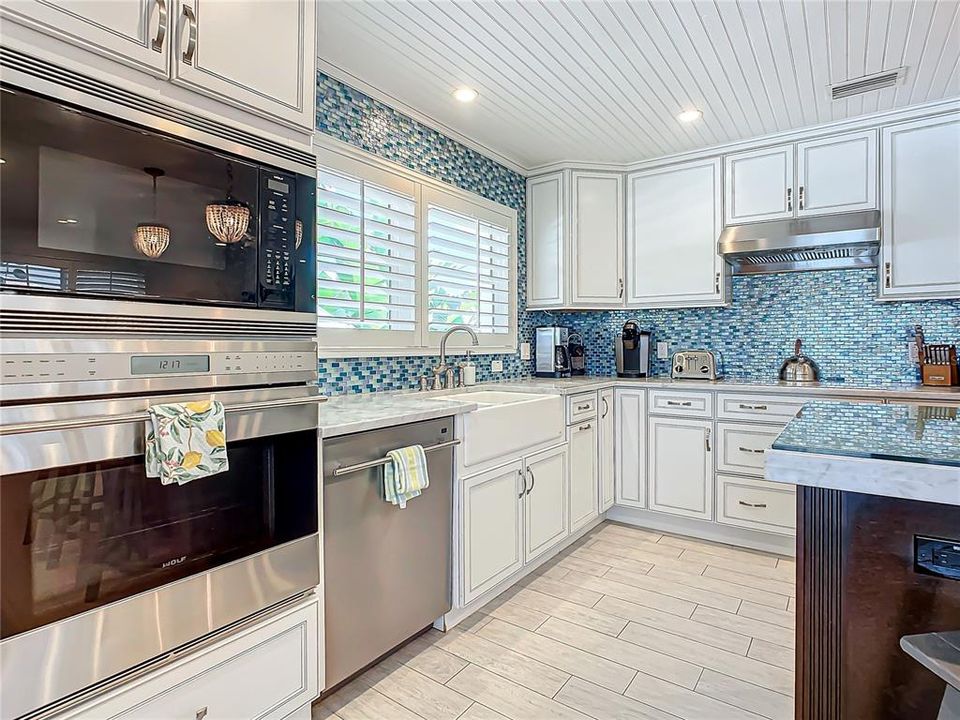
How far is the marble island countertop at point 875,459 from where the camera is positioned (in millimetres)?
981

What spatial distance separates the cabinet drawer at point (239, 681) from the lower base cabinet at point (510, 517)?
2.68ft

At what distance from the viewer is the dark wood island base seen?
3.70 feet

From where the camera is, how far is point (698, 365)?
147 inches

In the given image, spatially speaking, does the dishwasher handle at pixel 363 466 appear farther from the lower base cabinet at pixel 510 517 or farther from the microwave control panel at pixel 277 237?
the microwave control panel at pixel 277 237

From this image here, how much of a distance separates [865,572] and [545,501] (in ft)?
5.86

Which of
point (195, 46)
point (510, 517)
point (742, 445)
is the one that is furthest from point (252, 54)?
point (742, 445)

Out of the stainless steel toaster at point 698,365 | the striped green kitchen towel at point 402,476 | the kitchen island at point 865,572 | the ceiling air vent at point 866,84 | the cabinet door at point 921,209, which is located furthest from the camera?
the stainless steel toaster at point 698,365

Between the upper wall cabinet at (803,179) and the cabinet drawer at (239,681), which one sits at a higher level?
the upper wall cabinet at (803,179)

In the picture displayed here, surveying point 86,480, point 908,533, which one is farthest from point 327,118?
point 908,533

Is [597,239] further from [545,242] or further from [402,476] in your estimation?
[402,476]

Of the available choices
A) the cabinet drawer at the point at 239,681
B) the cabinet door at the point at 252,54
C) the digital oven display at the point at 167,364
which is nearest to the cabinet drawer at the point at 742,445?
the cabinet drawer at the point at 239,681

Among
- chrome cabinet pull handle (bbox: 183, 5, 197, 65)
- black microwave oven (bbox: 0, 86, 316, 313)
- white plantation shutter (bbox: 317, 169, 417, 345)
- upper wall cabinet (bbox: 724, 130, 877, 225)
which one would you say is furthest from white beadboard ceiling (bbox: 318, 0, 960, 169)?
black microwave oven (bbox: 0, 86, 316, 313)

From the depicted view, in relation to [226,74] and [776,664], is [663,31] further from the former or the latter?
[776,664]

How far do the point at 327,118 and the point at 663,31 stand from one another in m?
1.49
